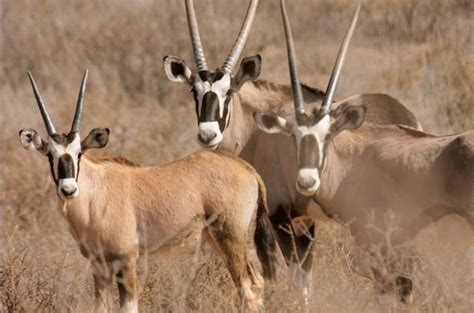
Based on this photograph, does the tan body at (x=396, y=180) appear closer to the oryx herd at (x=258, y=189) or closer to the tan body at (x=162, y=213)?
the oryx herd at (x=258, y=189)

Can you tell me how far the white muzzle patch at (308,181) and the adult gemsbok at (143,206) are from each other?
1.16 feet

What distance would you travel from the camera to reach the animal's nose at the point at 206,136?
10500mm

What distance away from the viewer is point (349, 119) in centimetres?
1009

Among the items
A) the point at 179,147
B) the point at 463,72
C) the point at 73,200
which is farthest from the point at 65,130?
the point at 73,200

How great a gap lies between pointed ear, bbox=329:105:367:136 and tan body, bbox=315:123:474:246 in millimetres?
209

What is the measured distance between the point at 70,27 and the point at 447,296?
10.8 meters

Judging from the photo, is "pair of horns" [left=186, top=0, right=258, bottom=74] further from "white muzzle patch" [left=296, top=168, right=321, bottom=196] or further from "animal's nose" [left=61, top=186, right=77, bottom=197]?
"animal's nose" [left=61, top=186, right=77, bottom=197]

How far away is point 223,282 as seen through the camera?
1055 centimetres

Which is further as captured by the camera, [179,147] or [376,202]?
[179,147]

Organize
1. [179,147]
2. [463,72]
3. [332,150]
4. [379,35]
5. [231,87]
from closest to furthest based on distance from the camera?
[332,150], [231,87], [179,147], [463,72], [379,35]

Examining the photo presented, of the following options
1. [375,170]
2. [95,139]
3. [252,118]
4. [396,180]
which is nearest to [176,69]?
[252,118]

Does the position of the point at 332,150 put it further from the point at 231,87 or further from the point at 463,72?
the point at 463,72

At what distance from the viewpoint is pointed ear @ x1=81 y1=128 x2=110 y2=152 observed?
9.83 m

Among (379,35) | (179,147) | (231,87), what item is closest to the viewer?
(231,87)
